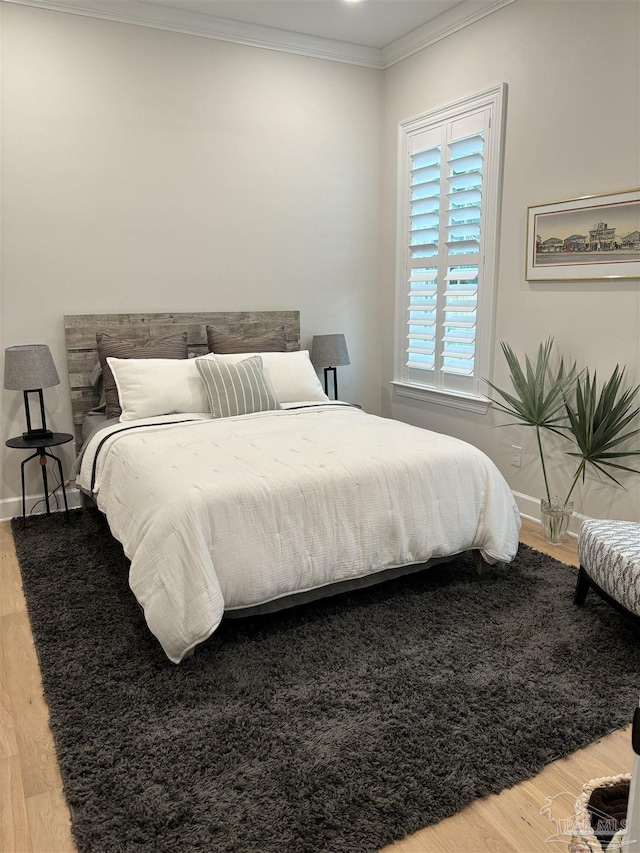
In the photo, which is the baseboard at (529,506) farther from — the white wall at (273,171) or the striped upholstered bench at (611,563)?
the striped upholstered bench at (611,563)

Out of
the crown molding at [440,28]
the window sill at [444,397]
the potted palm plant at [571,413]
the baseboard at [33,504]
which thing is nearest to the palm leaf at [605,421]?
the potted palm plant at [571,413]

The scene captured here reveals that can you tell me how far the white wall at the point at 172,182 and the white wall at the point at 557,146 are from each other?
2.86 ft

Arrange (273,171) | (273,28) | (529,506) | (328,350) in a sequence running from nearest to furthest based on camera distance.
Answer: (529,506) → (273,28) → (273,171) → (328,350)

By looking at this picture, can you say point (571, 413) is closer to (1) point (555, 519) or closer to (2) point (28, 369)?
(1) point (555, 519)

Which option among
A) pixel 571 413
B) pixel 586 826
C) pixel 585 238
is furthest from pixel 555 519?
pixel 586 826

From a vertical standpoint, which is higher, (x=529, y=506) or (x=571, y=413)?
(x=571, y=413)

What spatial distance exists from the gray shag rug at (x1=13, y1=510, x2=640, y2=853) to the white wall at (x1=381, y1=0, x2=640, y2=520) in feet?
3.85

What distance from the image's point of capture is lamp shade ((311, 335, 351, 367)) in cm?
463

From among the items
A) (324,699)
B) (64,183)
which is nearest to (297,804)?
(324,699)

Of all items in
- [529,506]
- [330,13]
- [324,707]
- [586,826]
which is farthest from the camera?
[330,13]

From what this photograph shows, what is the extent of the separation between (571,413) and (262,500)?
1.73 m

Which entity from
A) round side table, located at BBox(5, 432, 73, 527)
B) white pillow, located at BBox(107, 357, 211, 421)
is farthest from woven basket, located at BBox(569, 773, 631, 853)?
round side table, located at BBox(5, 432, 73, 527)

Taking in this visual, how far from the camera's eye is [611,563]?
97.2 inches

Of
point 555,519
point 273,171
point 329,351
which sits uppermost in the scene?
point 273,171
